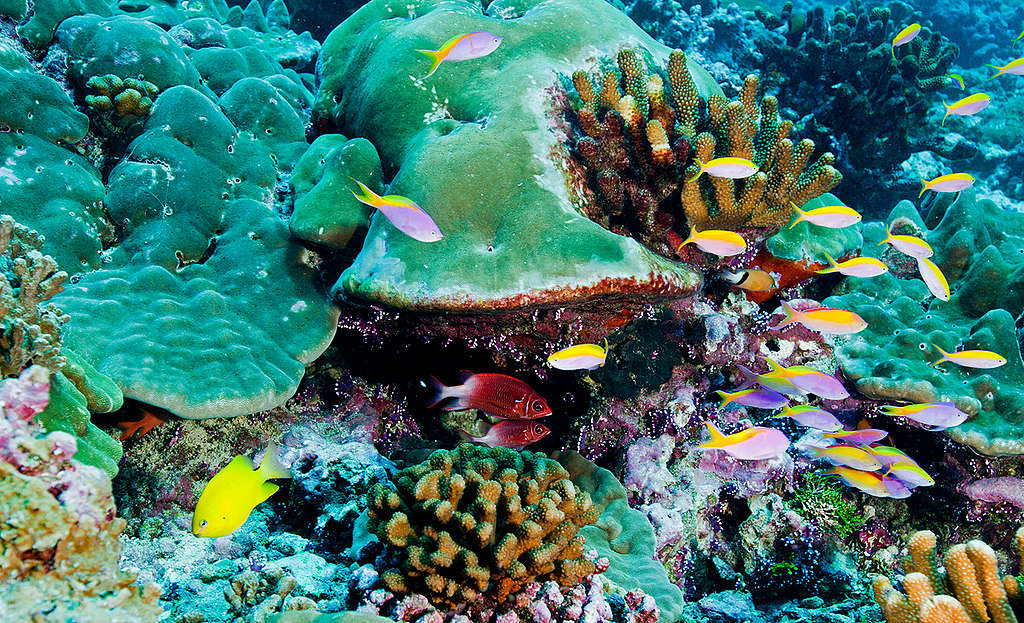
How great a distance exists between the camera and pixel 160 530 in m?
3.24

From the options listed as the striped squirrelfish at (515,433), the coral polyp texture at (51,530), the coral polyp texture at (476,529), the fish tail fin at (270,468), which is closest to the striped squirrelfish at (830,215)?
the striped squirrelfish at (515,433)

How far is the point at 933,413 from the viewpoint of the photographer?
3.58 meters

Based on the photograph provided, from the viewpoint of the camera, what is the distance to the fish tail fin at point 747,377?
12.6 ft

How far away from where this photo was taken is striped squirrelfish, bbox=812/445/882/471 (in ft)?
11.0

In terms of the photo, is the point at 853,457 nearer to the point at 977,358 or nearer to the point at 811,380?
the point at 811,380

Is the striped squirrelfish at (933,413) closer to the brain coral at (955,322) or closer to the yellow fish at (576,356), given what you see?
the brain coral at (955,322)

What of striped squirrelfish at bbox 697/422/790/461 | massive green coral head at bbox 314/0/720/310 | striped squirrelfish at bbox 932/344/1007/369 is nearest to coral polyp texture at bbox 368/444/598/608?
striped squirrelfish at bbox 697/422/790/461

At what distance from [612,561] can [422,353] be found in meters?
1.99

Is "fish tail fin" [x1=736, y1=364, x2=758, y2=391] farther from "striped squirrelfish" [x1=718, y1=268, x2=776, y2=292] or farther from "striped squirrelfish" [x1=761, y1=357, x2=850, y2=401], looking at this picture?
"striped squirrelfish" [x1=718, y1=268, x2=776, y2=292]

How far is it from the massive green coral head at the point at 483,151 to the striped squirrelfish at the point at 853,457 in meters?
1.46

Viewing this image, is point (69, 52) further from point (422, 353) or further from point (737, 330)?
point (737, 330)

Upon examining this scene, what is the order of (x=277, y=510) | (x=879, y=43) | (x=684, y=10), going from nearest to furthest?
1. (x=277, y=510)
2. (x=879, y=43)
3. (x=684, y=10)

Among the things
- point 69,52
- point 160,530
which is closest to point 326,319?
point 160,530

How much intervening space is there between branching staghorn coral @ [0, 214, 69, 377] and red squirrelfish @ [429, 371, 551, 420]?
76.3 inches
